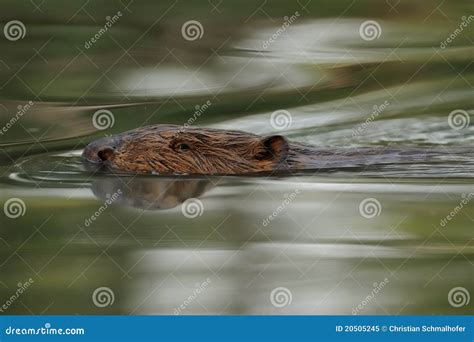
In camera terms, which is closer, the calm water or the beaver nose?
the calm water

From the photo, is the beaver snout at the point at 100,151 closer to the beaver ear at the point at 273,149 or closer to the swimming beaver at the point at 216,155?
the swimming beaver at the point at 216,155

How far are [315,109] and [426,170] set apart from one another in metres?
1.67

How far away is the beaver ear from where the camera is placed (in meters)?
9.65

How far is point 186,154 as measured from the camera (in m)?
9.84

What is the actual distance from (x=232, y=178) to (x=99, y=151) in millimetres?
1329

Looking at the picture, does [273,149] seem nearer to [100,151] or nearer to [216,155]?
[216,155]

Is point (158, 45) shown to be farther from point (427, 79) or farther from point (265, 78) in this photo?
point (427, 79)

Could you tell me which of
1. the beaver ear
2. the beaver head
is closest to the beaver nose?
the beaver head

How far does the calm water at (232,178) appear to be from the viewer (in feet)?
25.1

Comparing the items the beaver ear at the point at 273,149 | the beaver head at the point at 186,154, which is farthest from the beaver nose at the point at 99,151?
the beaver ear at the point at 273,149

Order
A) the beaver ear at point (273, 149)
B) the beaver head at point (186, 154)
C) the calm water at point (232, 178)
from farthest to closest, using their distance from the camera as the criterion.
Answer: the beaver head at point (186, 154)
the beaver ear at point (273, 149)
the calm water at point (232, 178)

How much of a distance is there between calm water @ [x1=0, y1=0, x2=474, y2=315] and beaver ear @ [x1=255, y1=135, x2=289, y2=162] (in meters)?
0.32

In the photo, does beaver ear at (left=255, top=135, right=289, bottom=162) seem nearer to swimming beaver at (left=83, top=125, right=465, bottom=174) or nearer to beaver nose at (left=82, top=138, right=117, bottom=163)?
swimming beaver at (left=83, top=125, right=465, bottom=174)

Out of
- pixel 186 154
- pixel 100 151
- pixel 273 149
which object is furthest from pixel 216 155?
pixel 100 151
